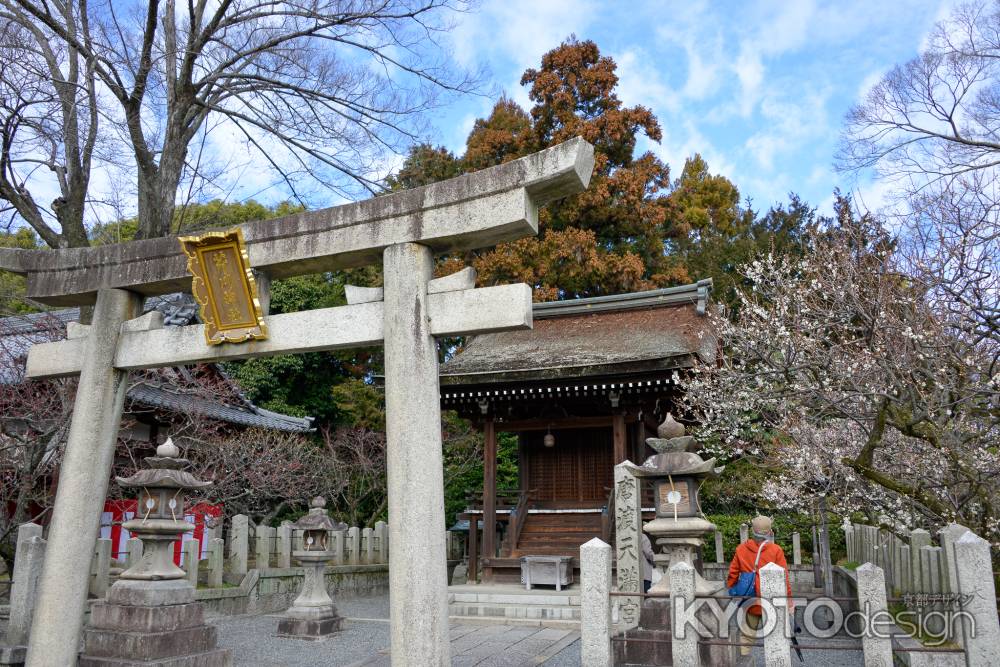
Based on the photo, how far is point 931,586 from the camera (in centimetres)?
676

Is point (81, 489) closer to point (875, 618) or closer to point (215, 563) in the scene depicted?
point (875, 618)

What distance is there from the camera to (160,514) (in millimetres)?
8344

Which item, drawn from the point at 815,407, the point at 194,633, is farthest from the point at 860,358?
the point at 194,633

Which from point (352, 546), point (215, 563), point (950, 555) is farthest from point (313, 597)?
point (950, 555)

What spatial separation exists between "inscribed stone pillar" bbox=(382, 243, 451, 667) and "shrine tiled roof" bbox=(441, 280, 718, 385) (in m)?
7.99

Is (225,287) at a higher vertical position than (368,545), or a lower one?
higher

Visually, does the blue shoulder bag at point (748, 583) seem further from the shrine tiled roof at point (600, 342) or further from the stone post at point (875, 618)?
the shrine tiled roof at point (600, 342)

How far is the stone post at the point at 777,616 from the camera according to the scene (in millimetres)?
5398

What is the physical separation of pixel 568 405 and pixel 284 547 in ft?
21.2

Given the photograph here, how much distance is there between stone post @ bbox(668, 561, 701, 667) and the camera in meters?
5.82

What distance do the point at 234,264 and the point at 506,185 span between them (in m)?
2.51

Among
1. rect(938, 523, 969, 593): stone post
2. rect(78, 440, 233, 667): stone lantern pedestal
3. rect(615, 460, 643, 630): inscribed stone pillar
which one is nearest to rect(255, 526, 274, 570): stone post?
rect(78, 440, 233, 667): stone lantern pedestal

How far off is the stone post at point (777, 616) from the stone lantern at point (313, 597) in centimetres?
671

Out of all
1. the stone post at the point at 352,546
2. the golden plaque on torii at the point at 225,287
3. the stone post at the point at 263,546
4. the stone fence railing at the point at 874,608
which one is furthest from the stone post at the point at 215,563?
the stone fence railing at the point at 874,608
